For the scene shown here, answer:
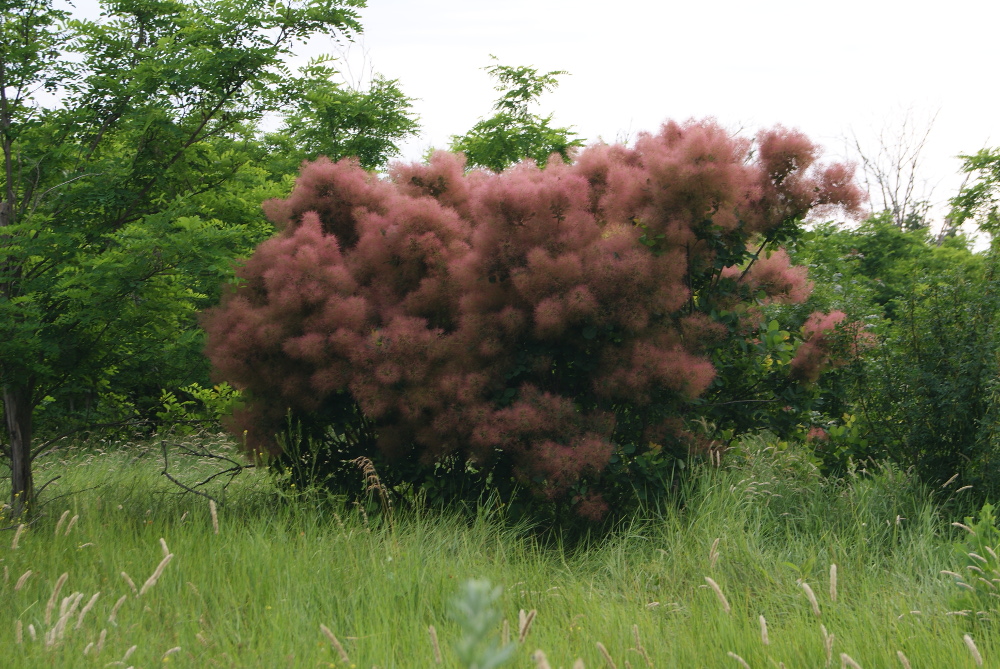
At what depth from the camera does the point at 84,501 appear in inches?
248

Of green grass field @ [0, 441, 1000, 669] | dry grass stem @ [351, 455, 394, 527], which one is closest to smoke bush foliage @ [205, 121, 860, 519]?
dry grass stem @ [351, 455, 394, 527]

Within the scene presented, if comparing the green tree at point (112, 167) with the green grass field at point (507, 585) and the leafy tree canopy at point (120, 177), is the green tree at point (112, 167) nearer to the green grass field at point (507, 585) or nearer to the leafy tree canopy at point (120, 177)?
the leafy tree canopy at point (120, 177)

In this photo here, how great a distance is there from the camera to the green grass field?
10.8 feet

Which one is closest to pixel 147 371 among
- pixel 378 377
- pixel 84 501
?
pixel 84 501

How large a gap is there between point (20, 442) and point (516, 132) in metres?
7.91

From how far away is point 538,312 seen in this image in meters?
5.19

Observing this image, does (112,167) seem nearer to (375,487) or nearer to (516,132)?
(375,487)

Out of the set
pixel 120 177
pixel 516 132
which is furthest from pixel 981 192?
pixel 120 177

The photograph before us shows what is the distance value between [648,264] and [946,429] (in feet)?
8.50

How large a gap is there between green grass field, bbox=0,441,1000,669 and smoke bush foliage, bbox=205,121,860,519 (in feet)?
1.71

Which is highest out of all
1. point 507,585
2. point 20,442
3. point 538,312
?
point 538,312

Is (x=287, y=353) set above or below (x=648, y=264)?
below

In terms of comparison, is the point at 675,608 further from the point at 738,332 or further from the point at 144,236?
the point at 144,236

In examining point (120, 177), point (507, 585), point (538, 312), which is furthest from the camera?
point (120, 177)
